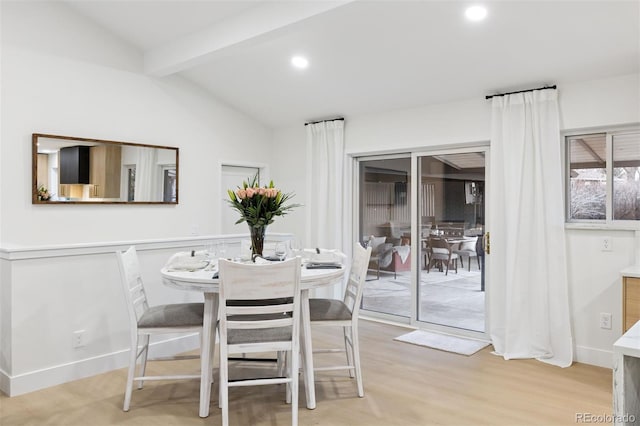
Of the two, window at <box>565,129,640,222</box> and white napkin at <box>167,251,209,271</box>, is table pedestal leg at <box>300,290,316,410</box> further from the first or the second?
window at <box>565,129,640,222</box>

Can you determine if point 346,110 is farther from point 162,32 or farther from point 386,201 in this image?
point 162,32

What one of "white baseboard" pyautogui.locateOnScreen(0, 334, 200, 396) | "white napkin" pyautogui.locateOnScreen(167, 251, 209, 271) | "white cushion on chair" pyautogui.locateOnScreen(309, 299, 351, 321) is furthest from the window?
"white baseboard" pyautogui.locateOnScreen(0, 334, 200, 396)

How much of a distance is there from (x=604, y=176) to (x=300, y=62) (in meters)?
2.83

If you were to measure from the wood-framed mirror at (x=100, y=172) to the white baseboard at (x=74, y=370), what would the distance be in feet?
5.14

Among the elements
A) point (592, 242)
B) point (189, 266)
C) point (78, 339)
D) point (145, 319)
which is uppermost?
point (592, 242)

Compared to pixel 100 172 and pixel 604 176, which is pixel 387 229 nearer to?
pixel 604 176

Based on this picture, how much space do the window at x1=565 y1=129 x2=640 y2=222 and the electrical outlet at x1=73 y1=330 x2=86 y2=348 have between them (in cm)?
402

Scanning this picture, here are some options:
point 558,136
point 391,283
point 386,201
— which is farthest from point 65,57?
point 558,136

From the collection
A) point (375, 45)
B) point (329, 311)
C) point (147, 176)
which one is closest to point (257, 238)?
point (329, 311)

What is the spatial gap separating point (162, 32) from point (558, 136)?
11.9ft

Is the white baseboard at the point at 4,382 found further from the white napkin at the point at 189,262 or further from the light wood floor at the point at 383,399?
the white napkin at the point at 189,262

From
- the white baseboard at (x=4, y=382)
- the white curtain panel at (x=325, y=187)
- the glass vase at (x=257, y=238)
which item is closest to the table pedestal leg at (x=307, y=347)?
the glass vase at (x=257, y=238)

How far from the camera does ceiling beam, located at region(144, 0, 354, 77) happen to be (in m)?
3.27

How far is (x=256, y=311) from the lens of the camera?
8.42 feet
